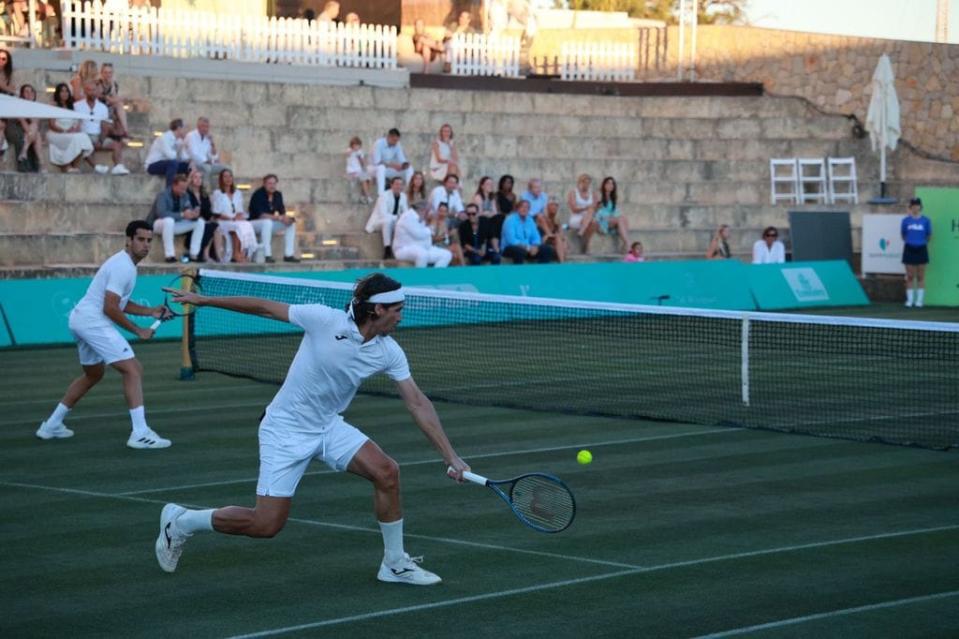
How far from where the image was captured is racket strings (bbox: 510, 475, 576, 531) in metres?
9.16

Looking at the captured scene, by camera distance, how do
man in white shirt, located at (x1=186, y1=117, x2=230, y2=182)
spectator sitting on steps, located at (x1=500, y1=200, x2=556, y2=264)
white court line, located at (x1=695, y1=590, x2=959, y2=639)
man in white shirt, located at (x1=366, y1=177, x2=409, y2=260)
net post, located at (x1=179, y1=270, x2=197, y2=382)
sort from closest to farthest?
1. white court line, located at (x1=695, y1=590, x2=959, y2=639)
2. net post, located at (x1=179, y1=270, x2=197, y2=382)
3. man in white shirt, located at (x1=186, y1=117, x2=230, y2=182)
4. spectator sitting on steps, located at (x1=500, y1=200, x2=556, y2=264)
5. man in white shirt, located at (x1=366, y1=177, x2=409, y2=260)

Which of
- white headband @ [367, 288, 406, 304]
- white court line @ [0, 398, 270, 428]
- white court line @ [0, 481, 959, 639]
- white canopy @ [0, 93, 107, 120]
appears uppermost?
white canopy @ [0, 93, 107, 120]

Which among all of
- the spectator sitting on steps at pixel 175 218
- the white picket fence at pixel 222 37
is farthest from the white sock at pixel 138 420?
the white picket fence at pixel 222 37

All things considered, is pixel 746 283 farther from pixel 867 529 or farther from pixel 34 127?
pixel 867 529

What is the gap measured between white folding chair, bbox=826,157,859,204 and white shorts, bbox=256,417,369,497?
3064cm

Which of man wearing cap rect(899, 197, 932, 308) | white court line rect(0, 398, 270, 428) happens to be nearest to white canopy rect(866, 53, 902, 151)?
man wearing cap rect(899, 197, 932, 308)

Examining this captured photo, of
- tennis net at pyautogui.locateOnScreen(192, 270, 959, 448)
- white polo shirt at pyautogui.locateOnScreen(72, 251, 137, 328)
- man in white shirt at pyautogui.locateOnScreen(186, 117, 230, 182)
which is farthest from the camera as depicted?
man in white shirt at pyautogui.locateOnScreen(186, 117, 230, 182)

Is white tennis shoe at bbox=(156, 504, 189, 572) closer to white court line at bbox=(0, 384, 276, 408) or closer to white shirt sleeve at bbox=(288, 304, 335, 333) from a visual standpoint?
white shirt sleeve at bbox=(288, 304, 335, 333)

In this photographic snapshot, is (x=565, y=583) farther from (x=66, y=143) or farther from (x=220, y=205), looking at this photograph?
(x=66, y=143)

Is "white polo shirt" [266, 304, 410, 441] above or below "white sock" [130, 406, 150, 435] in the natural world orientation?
above

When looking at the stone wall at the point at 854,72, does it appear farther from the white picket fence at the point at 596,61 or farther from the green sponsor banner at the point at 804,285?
the green sponsor banner at the point at 804,285

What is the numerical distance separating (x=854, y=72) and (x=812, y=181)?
379cm

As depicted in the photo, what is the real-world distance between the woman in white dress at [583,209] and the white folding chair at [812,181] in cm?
727

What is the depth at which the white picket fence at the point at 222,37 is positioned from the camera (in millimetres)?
32469
